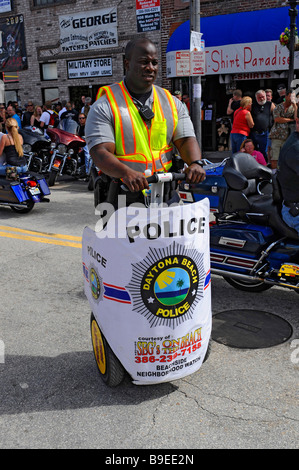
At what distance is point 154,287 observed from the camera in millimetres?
2969

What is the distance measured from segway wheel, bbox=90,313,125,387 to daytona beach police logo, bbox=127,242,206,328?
1.40ft

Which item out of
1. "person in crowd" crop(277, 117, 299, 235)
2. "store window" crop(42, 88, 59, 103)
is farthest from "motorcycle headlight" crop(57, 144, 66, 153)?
"store window" crop(42, 88, 59, 103)

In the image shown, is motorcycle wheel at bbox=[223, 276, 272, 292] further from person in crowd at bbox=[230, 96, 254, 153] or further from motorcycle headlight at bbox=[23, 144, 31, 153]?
motorcycle headlight at bbox=[23, 144, 31, 153]

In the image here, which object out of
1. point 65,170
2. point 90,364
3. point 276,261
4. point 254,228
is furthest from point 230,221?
point 65,170

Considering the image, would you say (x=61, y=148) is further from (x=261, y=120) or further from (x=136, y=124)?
(x=136, y=124)

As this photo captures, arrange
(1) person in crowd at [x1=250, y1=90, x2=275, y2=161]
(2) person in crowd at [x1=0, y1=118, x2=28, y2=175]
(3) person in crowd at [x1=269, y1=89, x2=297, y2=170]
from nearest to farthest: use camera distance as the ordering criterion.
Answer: (2) person in crowd at [x1=0, y1=118, x2=28, y2=175] < (3) person in crowd at [x1=269, y1=89, x2=297, y2=170] < (1) person in crowd at [x1=250, y1=90, x2=275, y2=161]

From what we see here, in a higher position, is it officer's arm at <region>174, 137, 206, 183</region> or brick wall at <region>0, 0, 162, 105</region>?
brick wall at <region>0, 0, 162, 105</region>

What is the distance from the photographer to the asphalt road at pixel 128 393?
9.39ft

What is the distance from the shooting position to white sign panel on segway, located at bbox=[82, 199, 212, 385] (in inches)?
114

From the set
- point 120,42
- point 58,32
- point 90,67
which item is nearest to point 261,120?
point 120,42

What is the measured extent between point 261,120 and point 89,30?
36.9ft

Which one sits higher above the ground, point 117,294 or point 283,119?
point 283,119

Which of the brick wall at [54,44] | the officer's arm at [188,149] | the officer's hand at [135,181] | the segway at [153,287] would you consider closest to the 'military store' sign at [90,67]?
the brick wall at [54,44]

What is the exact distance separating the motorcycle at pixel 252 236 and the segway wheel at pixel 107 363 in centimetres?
181
